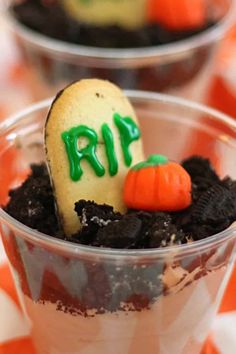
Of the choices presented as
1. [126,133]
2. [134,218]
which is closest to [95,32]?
[126,133]

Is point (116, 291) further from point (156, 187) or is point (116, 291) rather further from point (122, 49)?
point (122, 49)

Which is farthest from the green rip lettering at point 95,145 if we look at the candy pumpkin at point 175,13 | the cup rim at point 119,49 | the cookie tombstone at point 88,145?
the candy pumpkin at point 175,13

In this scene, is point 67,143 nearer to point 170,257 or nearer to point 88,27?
point 170,257

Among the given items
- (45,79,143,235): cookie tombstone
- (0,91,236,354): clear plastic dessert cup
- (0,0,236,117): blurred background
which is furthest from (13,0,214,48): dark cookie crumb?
(0,91,236,354): clear plastic dessert cup

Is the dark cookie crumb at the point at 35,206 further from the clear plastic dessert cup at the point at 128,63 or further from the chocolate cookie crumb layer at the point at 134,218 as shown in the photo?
the clear plastic dessert cup at the point at 128,63

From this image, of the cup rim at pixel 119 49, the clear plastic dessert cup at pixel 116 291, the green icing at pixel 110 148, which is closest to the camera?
the clear plastic dessert cup at pixel 116 291

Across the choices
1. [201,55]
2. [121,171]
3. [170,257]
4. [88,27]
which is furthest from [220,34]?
[170,257]

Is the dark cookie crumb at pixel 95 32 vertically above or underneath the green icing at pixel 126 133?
above
